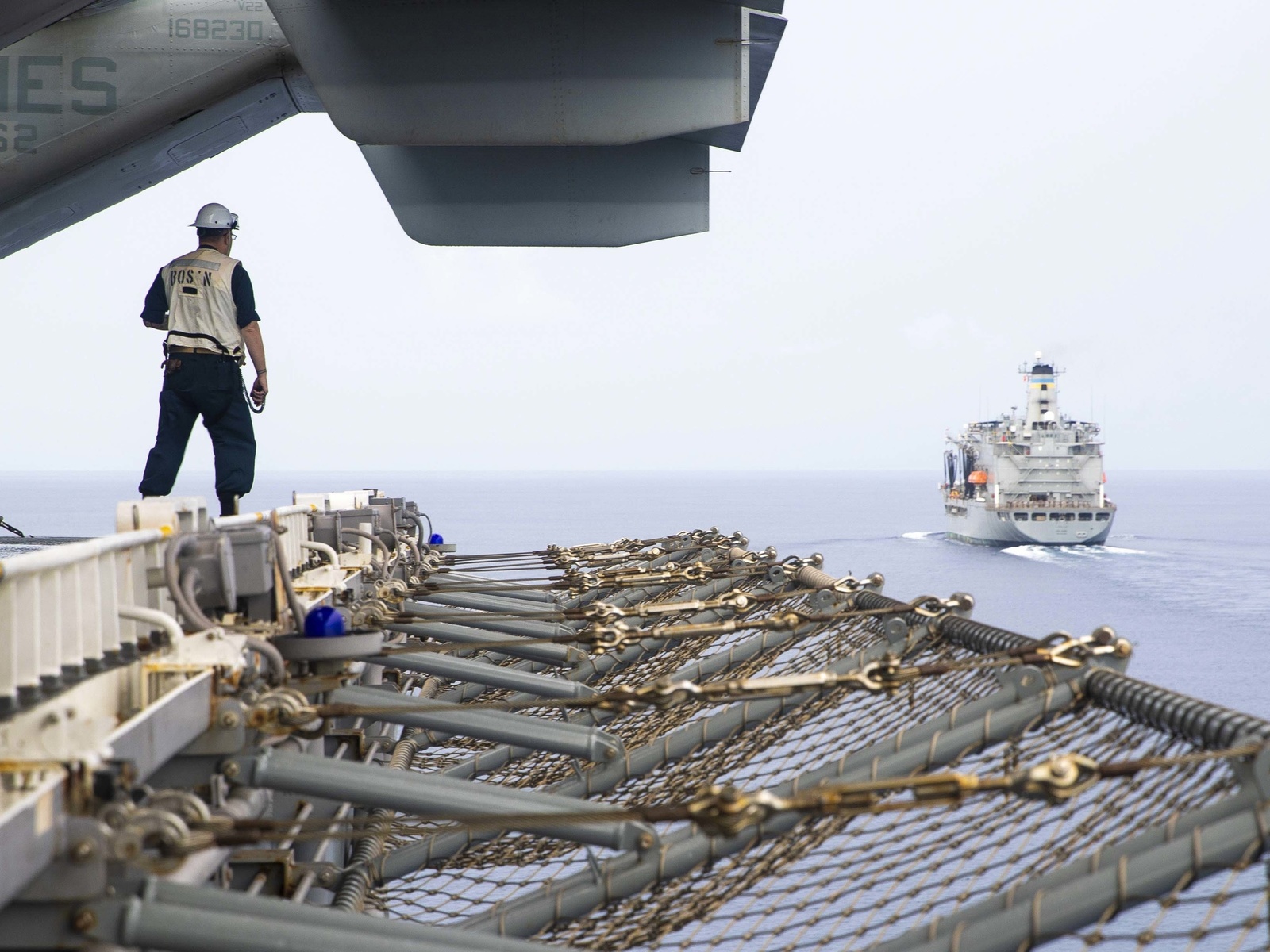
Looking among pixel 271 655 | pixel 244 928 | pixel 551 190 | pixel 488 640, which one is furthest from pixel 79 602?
pixel 551 190

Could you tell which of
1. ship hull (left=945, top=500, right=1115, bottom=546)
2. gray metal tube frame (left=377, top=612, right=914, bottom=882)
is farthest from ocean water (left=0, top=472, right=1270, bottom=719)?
gray metal tube frame (left=377, top=612, right=914, bottom=882)

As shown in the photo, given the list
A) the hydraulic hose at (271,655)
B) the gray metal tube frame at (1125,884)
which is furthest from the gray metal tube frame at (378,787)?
the gray metal tube frame at (1125,884)

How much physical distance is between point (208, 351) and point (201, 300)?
27 cm

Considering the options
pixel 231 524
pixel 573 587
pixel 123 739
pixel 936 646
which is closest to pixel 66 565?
pixel 123 739

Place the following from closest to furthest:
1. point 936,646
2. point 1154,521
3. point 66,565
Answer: point 66,565, point 936,646, point 1154,521

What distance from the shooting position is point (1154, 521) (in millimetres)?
108188

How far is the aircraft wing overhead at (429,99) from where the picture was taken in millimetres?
7164

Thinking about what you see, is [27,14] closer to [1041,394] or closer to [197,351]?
[197,351]

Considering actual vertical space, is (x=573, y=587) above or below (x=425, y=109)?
below

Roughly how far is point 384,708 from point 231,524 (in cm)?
124

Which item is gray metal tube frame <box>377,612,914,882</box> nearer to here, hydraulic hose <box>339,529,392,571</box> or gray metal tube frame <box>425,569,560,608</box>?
hydraulic hose <box>339,529,392,571</box>

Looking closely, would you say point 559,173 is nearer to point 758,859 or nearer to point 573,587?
point 573,587

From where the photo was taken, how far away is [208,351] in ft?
21.9

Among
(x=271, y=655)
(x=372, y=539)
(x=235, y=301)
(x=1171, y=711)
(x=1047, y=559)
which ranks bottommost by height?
(x=1047, y=559)
